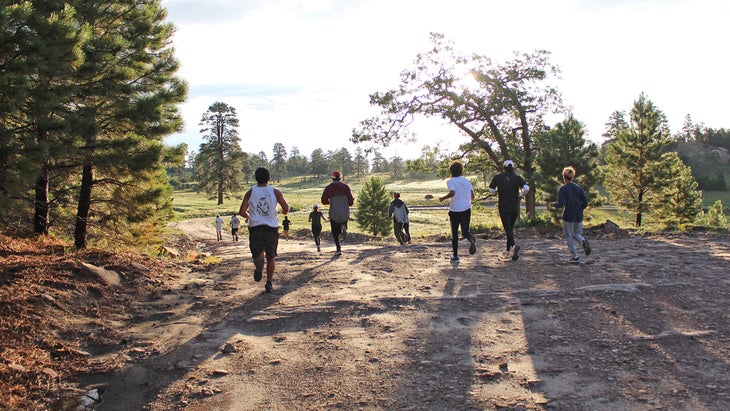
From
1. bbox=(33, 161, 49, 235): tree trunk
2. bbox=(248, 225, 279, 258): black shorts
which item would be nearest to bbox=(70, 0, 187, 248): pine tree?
bbox=(33, 161, 49, 235): tree trunk

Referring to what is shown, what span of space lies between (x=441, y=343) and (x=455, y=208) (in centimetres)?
468

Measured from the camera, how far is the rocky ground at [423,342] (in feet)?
11.7

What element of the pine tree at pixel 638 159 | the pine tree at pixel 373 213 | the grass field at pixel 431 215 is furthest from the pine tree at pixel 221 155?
the pine tree at pixel 638 159

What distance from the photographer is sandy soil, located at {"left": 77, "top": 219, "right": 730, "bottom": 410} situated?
3541 millimetres

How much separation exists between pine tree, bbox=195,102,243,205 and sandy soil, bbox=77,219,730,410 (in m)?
58.9

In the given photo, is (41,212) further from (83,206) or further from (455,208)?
(455,208)

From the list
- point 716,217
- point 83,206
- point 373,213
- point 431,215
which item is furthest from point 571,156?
point 431,215

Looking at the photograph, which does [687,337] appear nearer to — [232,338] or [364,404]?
[364,404]

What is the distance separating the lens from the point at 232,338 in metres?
5.00

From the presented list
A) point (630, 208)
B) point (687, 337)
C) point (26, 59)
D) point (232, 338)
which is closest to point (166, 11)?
point (26, 59)

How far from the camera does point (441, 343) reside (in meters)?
4.59

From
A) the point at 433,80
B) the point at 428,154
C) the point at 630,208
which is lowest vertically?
the point at 630,208

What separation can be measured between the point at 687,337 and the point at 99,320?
6.93 m

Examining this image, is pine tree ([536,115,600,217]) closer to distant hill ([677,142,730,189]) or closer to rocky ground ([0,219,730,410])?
rocky ground ([0,219,730,410])
